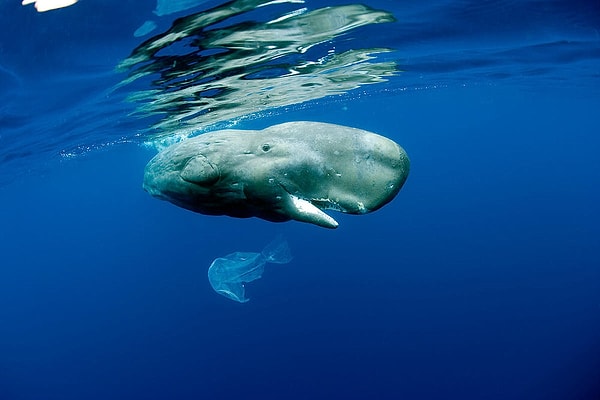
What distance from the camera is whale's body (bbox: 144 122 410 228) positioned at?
2.54 m

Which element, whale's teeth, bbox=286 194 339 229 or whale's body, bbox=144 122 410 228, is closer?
whale's teeth, bbox=286 194 339 229

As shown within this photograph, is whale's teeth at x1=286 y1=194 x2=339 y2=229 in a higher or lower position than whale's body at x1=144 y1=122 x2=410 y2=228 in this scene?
lower

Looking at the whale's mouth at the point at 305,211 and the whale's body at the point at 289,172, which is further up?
the whale's body at the point at 289,172

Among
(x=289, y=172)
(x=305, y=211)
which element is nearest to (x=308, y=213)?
(x=305, y=211)

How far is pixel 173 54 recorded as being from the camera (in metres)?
9.48

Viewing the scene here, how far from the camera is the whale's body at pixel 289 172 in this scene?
2.54 metres

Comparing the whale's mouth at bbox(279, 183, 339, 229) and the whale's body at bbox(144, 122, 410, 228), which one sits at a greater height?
the whale's body at bbox(144, 122, 410, 228)

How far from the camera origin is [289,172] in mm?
2629

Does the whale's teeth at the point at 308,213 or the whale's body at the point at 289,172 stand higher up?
the whale's body at the point at 289,172

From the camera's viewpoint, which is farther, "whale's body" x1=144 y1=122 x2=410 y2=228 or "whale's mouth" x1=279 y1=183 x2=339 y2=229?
"whale's body" x1=144 y1=122 x2=410 y2=228

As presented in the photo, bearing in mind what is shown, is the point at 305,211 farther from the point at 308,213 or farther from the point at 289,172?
the point at 289,172

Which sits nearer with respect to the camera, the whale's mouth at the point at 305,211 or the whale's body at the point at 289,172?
the whale's mouth at the point at 305,211

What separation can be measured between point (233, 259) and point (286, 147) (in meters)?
10.3

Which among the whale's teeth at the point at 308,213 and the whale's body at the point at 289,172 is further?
the whale's body at the point at 289,172
